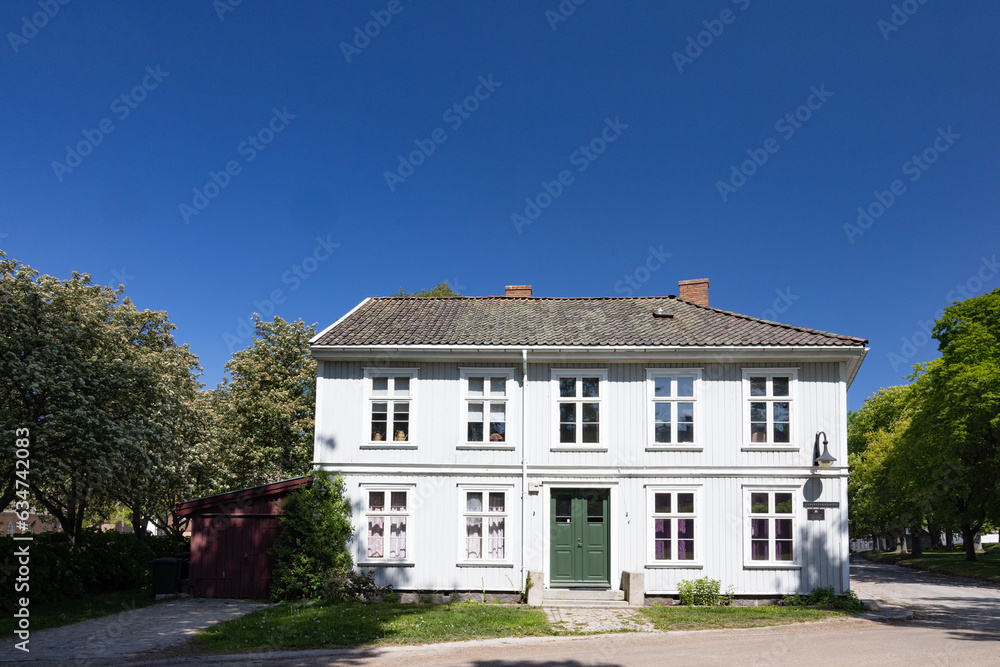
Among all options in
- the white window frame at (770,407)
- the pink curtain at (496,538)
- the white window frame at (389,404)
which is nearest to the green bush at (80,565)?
the white window frame at (389,404)

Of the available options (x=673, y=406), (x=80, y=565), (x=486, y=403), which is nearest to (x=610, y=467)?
(x=673, y=406)

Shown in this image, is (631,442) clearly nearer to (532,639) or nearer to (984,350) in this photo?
(532,639)

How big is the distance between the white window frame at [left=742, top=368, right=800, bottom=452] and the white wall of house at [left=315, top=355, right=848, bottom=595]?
2.1 inches

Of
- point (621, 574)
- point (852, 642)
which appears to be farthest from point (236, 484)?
point (852, 642)

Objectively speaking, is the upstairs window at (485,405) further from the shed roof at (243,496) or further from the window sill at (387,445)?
the shed roof at (243,496)

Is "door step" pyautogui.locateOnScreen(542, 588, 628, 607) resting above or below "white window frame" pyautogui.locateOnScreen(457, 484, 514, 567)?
below

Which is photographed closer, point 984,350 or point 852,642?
point 852,642

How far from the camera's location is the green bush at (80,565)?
1772cm

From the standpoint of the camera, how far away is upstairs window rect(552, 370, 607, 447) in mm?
18281

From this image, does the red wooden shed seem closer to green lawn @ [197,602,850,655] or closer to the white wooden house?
the white wooden house

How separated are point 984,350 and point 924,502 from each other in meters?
7.31

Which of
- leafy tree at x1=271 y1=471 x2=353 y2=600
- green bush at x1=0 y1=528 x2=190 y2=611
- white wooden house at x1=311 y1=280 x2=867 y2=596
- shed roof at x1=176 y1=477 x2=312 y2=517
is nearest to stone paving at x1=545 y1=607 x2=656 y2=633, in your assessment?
white wooden house at x1=311 y1=280 x2=867 y2=596

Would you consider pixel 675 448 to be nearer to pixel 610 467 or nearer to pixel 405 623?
pixel 610 467

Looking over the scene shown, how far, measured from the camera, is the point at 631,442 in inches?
713
